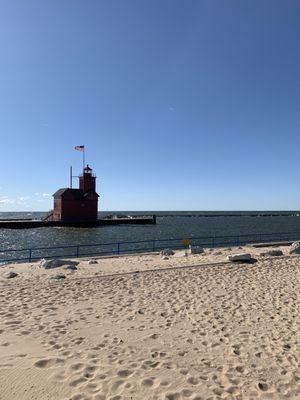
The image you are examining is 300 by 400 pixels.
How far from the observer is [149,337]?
22.5ft

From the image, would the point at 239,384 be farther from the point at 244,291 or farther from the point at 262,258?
the point at 262,258

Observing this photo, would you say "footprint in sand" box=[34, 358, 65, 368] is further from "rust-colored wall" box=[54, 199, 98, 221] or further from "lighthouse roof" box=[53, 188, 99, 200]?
"rust-colored wall" box=[54, 199, 98, 221]

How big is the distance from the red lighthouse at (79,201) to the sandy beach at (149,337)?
65.7m

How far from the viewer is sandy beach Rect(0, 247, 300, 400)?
Result: 4.94 meters

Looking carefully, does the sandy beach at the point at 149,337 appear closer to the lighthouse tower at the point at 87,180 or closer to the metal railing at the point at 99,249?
the metal railing at the point at 99,249

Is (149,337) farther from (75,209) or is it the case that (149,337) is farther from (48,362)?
(75,209)

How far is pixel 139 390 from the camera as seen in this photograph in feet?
15.8

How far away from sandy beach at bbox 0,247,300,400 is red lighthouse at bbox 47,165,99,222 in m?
65.7

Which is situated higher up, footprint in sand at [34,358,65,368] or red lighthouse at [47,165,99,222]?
red lighthouse at [47,165,99,222]

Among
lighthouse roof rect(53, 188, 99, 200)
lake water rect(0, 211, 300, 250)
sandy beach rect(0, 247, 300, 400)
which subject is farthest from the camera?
lighthouse roof rect(53, 188, 99, 200)

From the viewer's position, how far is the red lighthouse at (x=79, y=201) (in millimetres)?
76938

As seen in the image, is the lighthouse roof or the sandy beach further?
the lighthouse roof

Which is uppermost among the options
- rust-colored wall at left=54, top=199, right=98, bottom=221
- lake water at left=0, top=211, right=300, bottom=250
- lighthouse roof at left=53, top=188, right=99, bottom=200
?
lighthouse roof at left=53, top=188, right=99, bottom=200

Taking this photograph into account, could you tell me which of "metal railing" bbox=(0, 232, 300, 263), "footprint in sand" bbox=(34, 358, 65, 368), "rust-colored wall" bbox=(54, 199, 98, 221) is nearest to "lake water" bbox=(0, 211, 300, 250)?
"rust-colored wall" bbox=(54, 199, 98, 221)
